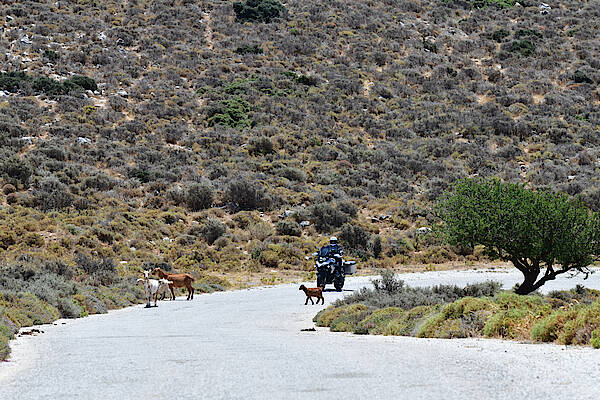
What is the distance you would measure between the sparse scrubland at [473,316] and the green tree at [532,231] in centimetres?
91

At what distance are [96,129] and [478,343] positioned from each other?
44290mm

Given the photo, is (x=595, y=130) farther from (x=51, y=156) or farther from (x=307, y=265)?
(x=51, y=156)

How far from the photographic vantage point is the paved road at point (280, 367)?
590 cm

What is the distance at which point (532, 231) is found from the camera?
16.5 m

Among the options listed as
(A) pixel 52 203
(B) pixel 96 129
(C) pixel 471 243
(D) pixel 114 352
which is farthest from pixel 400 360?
(B) pixel 96 129

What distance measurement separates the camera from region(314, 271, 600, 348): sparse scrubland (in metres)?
9.55

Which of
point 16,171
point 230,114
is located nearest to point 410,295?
point 16,171

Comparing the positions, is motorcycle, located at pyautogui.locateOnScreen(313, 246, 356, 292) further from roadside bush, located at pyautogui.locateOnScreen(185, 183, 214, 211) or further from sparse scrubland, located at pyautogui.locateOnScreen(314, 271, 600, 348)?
roadside bush, located at pyautogui.locateOnScreen(185, 183, 214, 211)

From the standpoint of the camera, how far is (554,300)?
14.1 meters

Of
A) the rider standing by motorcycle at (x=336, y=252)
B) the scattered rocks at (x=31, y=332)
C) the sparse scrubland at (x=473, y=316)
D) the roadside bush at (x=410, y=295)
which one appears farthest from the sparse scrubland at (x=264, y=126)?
the roadside bush at (x=410, y=295)

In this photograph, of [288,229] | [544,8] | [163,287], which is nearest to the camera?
[163,287]

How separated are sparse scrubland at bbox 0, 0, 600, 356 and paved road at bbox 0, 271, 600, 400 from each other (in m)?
5.45

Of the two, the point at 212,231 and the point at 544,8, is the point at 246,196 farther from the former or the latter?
the point at 544,8

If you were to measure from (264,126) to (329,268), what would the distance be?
31.3m
